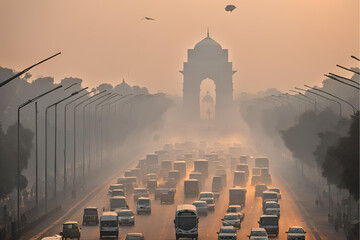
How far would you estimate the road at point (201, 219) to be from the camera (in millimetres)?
61844

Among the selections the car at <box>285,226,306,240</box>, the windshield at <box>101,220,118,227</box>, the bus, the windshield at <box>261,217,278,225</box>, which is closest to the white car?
the car at <box>285,226,306,240</box>

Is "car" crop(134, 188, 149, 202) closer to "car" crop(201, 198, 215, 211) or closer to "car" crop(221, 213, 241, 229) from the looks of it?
"car" crop(201, 198, 215, 211)

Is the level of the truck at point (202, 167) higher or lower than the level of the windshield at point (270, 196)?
higher

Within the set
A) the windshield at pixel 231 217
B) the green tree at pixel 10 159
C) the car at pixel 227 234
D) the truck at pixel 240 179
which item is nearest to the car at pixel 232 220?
the windshield at pixel 231 217

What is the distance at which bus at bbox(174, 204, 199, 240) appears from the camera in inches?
2251

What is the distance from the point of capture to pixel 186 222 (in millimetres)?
57812

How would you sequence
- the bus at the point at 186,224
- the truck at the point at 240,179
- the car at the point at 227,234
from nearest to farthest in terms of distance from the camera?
the car at the point at 227,234 < the bus at the point at 186,224 < the truck at the point at 240,179

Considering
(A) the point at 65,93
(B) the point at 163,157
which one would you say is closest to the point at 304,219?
(B) the point at 163,157

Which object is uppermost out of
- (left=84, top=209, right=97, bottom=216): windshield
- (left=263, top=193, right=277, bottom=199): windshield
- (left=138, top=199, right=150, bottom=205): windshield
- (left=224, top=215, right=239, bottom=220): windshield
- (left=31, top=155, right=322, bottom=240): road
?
(left=263, top=193, right=277, bottom=199): windshield

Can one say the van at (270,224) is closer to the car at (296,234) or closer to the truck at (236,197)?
the car at (296,234)

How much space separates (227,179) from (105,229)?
56.1 metres

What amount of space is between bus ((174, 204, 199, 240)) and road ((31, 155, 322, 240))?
1.73 meters

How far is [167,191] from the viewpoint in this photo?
3484 inches

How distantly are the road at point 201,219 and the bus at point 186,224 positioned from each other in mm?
1730
